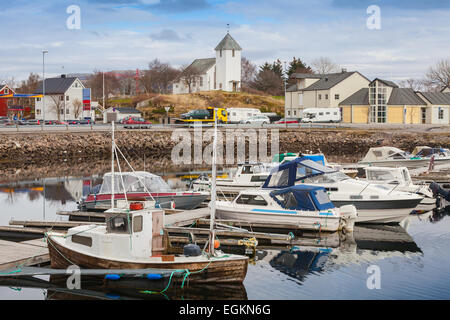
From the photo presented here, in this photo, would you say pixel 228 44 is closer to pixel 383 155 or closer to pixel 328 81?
pixel 328 81

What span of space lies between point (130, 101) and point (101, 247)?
101694 millimetres

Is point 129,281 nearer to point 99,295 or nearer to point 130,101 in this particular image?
point 99,295

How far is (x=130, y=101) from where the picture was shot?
119188mm

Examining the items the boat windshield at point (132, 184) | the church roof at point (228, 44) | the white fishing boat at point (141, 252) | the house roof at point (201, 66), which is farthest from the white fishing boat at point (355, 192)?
the house roof at point (201, 66)

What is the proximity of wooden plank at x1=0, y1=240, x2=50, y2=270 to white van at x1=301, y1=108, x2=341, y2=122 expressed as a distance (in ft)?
235

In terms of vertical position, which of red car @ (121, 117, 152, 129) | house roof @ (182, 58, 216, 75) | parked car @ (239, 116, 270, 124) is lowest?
red car @ (121, 117, 152, 129)

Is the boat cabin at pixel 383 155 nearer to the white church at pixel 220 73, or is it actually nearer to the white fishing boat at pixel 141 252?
the white fishing boat at pixel 141 252

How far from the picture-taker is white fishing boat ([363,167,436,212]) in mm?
33531

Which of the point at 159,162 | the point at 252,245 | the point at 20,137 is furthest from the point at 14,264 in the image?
the point at 20,137

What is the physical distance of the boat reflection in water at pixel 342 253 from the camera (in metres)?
21.8

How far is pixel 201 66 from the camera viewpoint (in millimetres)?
126250

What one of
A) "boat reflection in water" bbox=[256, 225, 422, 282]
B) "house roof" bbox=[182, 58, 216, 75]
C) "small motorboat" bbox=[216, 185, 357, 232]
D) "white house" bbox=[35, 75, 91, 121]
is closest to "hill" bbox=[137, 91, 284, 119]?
"house roof" bbox=[182, 58, 216, 75]

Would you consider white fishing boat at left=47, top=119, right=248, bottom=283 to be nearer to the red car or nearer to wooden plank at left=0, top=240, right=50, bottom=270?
wooden plank at left=0, top=240, right=50, bottom=270
